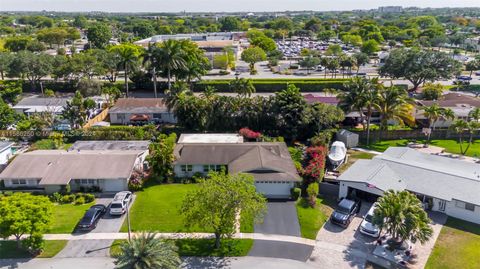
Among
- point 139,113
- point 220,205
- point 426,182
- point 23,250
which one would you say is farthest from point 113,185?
point 426,182

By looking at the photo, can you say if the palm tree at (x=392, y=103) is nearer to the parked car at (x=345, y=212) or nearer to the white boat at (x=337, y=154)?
the white boat at (x=337, y=154)

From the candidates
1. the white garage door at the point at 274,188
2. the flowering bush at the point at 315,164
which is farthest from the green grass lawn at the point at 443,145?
the white garage door at the point at 274,188

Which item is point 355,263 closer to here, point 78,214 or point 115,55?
point 78,214

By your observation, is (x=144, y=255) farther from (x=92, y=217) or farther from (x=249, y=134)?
(x=249, y=134)

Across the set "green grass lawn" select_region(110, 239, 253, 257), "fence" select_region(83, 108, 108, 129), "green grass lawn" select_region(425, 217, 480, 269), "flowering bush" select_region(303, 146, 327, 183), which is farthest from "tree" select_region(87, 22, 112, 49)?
"green grass lawn" select_region(425, 217, 480, 269)

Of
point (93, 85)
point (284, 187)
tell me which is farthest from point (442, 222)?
point (93, 85)
